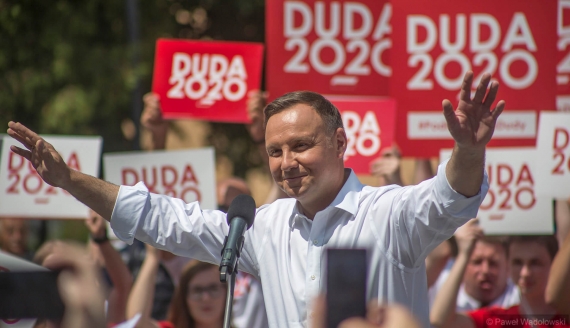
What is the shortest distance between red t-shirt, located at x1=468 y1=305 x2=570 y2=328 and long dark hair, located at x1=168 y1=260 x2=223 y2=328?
1639 mm

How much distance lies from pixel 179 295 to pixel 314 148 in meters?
2.25

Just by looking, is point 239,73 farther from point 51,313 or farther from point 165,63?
point 51,313

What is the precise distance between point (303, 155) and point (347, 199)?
233 mm

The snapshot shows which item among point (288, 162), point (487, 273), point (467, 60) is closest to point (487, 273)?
point (487, 273)

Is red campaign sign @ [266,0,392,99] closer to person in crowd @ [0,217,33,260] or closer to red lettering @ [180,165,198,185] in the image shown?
red lettering @ [180,165,198,185]

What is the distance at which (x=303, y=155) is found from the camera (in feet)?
9.80

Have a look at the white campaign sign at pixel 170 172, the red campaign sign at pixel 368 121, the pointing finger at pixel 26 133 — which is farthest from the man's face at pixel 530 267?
the pointing finger at pixel 26 133

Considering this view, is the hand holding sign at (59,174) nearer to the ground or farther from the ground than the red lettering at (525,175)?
farther from the ground

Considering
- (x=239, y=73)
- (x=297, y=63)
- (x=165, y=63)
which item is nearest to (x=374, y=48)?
(x=297, y=63)

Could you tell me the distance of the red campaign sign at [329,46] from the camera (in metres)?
6.20

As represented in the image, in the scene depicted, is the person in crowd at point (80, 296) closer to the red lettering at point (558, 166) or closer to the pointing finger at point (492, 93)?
the pointing finger at point (492, 93)

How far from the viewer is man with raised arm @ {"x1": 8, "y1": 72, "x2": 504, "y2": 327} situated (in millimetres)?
2844

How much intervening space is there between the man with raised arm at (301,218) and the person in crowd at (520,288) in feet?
5.24

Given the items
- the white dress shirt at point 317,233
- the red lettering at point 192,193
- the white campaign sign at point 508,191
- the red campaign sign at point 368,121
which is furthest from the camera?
the red lettering at point 192,193
